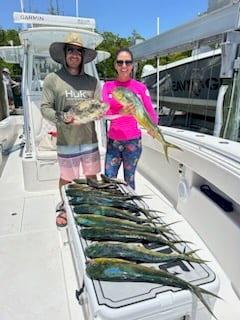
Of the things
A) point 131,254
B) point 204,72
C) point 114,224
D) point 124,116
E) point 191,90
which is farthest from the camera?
point 191,90

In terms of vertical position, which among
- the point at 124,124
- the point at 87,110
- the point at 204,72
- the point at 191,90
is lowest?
the point at 124,124

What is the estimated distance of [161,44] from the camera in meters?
3.00

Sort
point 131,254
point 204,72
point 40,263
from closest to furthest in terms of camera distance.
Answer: point 131,254
point 40,263
point 204,72

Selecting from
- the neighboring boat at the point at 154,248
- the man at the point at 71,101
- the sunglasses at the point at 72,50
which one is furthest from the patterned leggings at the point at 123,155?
the sunglasses at the point at 72,50

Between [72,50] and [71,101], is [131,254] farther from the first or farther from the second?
[72,50]

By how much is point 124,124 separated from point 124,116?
10 cm

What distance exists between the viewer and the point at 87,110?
5.18 ft

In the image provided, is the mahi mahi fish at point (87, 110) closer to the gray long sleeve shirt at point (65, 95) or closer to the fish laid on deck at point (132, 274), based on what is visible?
the gray long sleeve shirt at point (65, 95)

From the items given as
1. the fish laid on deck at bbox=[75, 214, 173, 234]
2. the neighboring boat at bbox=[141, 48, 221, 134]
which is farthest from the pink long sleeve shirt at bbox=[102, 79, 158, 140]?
the neighboring boat at bbox=[141, 48, 221, 134]

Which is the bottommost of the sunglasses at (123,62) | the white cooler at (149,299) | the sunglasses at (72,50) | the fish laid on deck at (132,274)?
the white cooler at (149,299)

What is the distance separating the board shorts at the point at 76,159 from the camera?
195 centimetres

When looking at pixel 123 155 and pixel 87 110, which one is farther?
pixel 123 155

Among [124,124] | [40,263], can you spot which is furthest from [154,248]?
[124,124]

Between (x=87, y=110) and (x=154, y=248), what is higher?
(x=87, y=110)
